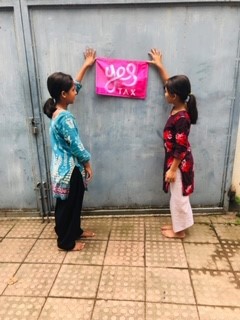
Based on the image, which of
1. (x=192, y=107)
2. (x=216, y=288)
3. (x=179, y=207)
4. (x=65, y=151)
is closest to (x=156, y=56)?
(x=192, y=107)

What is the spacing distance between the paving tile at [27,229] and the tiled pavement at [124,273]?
0.04 feet

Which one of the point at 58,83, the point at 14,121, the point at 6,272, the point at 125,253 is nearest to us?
the point at 58,83

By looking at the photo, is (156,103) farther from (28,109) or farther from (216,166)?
(28,109)

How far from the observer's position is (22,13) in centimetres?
293

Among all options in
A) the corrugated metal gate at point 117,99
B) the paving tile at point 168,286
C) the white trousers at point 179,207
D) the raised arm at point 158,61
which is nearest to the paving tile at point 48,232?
the corrugated metal gate at point 117,99

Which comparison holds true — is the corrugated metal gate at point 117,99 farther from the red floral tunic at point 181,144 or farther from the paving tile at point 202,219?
the red floral tunic at point 181,144

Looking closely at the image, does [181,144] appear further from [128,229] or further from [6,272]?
[6,272]

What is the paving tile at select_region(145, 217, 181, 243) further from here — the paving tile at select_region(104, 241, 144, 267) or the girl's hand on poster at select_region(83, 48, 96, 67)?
the girl's hand on poster at select_region(83, 48, 96, 67)

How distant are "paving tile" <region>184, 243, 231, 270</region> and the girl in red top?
0.22 m

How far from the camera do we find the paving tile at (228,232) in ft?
10.5

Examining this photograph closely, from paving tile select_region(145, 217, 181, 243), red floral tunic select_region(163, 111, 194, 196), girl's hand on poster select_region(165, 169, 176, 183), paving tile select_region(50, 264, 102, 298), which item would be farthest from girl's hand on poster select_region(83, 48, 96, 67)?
paving tile select_region(50, 264, 102, 298)

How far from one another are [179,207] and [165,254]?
491 mm

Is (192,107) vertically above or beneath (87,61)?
beneath

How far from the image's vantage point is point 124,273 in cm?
268
